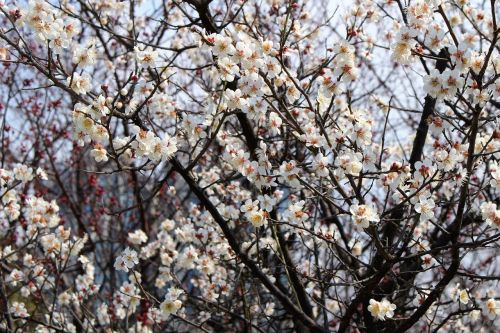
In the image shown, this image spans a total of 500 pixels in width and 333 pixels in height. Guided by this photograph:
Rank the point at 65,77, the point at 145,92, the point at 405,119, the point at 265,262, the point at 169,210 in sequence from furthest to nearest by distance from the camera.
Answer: the point at 169,210
the point at 405,119
the point at 265,262
the point at 145,92
the point at 65,77

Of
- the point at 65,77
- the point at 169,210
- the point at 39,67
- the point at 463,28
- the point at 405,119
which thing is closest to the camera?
the point at 39,67

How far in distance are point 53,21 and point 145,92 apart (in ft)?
2.64

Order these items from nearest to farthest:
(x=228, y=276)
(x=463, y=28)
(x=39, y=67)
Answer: (x=39, y=67)
(x=228, y=276)
(x=463, y=28)

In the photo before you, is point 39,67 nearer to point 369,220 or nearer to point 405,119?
point 369,220

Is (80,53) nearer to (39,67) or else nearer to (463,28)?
(39,67)

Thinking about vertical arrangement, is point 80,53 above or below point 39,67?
above

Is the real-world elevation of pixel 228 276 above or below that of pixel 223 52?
above

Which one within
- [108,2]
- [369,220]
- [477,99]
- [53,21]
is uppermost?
[108,2]

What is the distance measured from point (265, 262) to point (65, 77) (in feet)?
9.17

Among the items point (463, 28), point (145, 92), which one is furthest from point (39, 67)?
point (463, 28)

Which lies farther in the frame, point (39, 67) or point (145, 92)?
point (145, 92)

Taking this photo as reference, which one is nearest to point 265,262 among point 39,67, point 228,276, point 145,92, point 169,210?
point 228,276

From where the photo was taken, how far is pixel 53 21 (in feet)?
9.18

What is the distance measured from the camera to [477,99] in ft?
9.56
